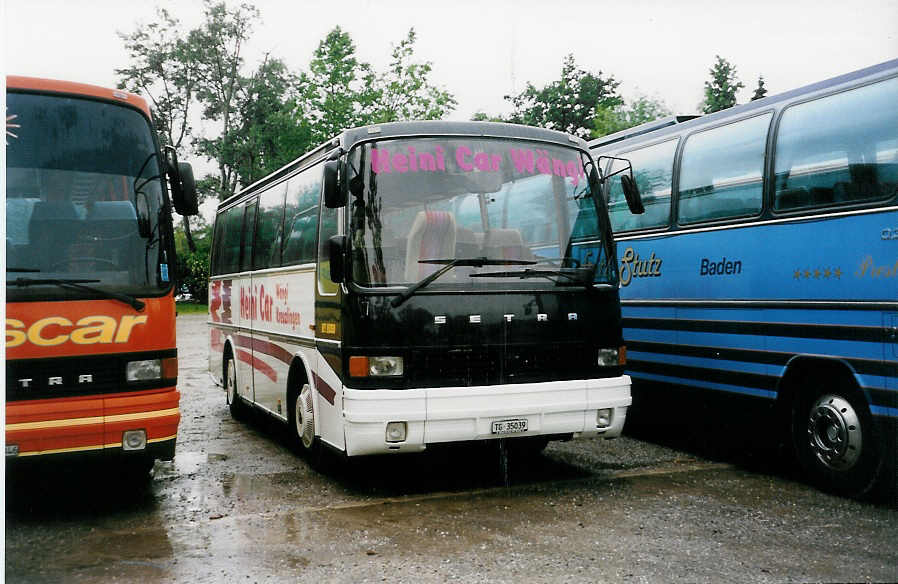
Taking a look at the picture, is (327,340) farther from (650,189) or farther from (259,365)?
(650,189)

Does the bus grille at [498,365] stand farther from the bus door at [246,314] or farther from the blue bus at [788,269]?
the bus door at [246,314]

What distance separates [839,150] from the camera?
679cm

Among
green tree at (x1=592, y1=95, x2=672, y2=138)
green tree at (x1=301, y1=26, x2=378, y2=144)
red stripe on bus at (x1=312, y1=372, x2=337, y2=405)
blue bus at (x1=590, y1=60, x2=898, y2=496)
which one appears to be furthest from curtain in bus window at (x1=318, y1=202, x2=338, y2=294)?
green tree at (x1=592, y1=95, x2=672, y2=138)

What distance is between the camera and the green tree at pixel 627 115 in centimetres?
4575

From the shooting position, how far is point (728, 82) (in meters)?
57.8

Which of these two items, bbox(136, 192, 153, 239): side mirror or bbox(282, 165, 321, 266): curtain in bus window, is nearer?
bbox(136, 192, 153, 239): side mirror

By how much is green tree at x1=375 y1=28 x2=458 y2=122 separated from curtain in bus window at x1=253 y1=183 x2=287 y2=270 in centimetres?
2681

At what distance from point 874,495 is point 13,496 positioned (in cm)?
659

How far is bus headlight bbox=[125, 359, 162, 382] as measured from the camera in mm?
6293

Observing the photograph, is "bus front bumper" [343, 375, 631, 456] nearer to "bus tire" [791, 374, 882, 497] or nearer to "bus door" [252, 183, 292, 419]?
"bus tire" [791, 374, 882, 497]

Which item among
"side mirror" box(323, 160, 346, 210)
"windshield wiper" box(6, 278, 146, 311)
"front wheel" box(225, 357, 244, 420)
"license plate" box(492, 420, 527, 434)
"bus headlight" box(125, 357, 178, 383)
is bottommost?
"front wheel" box(225, 357, 244, 420)

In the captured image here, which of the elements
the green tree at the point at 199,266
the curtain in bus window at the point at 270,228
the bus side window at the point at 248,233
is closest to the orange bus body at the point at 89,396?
the curtain in bus window at the point at 270,228

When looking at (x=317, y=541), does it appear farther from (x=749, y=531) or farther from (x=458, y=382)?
(x=749, y=531)

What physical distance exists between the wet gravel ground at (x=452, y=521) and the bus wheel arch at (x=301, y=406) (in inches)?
11.6
